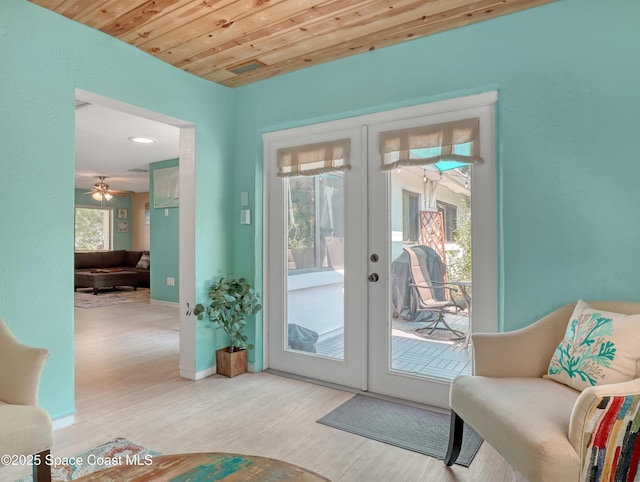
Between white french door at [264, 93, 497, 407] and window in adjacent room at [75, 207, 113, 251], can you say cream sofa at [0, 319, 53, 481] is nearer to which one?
white french door at [264, 93, 497, 407]

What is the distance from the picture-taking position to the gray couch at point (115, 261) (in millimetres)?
9008

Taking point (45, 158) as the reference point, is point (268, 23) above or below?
above

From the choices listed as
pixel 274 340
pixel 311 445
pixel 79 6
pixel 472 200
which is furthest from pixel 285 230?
pixel 79 6

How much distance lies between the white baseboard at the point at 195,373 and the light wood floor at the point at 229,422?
54mm

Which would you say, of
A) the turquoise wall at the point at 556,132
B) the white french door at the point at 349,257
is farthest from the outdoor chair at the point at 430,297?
the turquoise wall at the point at 556,132

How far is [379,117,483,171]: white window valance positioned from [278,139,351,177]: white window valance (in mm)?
321

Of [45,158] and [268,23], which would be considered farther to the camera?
[268,23]

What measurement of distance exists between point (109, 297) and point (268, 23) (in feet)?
22.4

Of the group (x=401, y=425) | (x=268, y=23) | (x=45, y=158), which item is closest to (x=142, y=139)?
(x=45, y=158)

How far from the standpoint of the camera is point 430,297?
2.82m

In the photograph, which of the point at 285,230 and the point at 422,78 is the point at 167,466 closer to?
the point at 285,230

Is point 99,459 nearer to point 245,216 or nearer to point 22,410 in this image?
point 22,410

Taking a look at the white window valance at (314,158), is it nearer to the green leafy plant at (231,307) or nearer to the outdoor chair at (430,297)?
the outdoor chair at (430,297)

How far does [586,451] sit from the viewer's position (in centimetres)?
137
